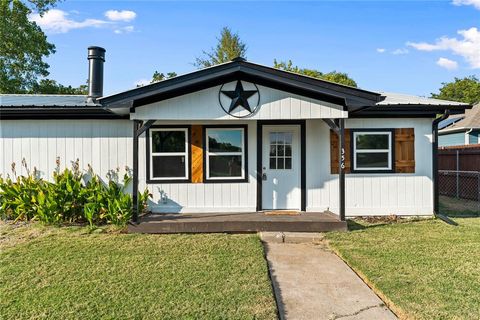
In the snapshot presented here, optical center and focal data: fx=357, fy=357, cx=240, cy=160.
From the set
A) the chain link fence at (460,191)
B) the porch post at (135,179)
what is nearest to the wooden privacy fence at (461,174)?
the chain link fence at (460,191)

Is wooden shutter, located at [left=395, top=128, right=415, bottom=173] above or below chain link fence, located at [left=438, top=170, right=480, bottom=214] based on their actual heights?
above

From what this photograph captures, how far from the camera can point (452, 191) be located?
483 inches

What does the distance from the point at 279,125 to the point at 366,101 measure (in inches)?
86.8

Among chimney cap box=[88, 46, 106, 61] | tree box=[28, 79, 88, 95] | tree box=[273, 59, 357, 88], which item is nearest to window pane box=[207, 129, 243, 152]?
chimney cap box=[88, 46, 106, 61]

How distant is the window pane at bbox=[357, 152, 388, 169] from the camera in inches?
332

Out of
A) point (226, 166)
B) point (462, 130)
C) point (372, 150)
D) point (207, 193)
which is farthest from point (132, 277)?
point (462, 130)

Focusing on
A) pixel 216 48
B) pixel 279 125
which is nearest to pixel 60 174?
pixel 279 125

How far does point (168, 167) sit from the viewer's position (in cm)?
836

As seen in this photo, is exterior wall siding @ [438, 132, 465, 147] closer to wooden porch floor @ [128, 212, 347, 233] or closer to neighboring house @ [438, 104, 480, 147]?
neighboring house @ [438, 104, 480, 147]

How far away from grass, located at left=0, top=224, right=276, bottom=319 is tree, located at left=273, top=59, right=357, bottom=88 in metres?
24.6

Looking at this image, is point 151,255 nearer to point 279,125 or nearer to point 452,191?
point 279,125

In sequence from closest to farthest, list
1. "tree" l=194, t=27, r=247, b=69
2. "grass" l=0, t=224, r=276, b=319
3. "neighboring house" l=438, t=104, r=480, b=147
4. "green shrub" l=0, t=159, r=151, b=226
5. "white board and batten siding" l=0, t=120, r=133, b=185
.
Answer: "grass" l=0, t=224, r=276, b=319, "green shrub" l=0, t=159, r=151, b=226, "white board and batten siding" l=0, t=120, r=133, b=185, "neighboring house" l=438, t=104, r=480, b=147, "tree" l=194, t=27, r=247, b=69

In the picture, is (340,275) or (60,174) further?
(60,174)

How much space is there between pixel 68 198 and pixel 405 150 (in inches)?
301
